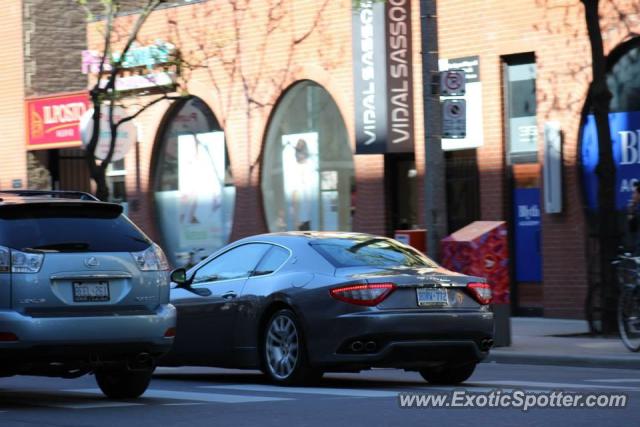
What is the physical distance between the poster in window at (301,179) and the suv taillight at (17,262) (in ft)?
51.7

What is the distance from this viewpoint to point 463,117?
18.1 m

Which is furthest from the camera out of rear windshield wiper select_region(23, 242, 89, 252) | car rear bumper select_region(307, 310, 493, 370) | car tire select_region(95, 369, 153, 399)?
car rear bumper select_region(307, 310, 493, 370)

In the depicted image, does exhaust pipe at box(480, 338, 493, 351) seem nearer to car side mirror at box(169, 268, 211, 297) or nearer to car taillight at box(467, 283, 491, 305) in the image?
car taillight at box(467, 283, 491, 305)

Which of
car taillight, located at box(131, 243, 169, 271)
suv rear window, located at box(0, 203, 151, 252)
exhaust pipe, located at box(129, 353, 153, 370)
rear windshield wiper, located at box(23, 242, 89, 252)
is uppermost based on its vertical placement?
suv rear window, located at box(0, 203, 151, 252)

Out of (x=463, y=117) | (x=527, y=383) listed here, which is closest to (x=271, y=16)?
(x=463, y=117)

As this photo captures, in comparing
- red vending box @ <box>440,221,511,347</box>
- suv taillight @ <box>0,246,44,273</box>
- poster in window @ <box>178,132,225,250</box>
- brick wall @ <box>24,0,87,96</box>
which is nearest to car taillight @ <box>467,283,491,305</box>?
suv taillight @ <box>0,246,44,273</box>

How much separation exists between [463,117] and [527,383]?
6.23 m

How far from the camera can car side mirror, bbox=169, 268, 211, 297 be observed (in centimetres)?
1348

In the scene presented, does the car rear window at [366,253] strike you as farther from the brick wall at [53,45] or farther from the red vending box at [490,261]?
the brick wall at [53,45]

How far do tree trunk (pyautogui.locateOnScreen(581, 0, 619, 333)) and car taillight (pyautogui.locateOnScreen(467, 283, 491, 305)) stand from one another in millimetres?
5839

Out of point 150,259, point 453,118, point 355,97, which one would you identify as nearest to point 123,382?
point 150,259

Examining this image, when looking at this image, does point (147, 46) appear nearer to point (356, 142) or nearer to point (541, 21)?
point (356, 142)

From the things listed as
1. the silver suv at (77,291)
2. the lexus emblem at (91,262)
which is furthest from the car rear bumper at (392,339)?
the lexus emblem at (91,262)

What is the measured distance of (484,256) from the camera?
1730cm
